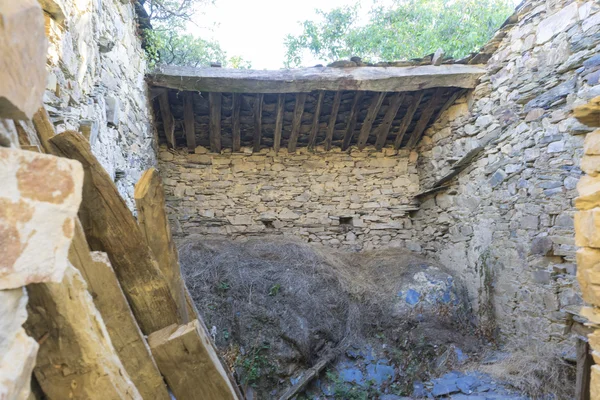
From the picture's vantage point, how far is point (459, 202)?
489 centimetres

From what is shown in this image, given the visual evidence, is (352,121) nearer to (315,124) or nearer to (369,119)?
(369,119)

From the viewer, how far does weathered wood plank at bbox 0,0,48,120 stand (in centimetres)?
58

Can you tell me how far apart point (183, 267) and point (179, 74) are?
2.43 m

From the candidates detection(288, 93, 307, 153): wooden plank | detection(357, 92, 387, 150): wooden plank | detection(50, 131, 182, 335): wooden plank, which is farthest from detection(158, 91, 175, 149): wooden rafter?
detection(50, 131, 182, 335): wooden plank

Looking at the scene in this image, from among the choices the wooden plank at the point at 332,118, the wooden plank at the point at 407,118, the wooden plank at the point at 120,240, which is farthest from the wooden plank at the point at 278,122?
the wooden plank at the point at 120,240

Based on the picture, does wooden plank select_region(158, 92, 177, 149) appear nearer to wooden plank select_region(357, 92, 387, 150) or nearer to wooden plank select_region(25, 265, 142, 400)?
wooden plank select_region(357, 92, 387, 150)

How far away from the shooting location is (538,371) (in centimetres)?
324

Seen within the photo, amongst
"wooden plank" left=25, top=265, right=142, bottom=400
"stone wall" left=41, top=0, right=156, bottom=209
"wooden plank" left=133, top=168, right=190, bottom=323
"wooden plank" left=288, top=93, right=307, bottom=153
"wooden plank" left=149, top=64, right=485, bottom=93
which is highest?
"wooden plank" left=149, top=64, right=485, bottom=93

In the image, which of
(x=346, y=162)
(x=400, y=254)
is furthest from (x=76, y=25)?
(x=400, y=254)

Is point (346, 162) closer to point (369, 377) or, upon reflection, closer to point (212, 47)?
point (212, 47)

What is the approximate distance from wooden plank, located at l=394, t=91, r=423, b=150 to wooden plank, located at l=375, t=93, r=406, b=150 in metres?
0.17

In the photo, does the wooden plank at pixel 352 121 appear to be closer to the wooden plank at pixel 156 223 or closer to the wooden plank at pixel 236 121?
the wooden plank at pixel 236 121

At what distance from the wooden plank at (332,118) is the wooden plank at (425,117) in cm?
133

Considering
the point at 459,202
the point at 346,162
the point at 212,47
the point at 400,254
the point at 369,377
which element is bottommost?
the point at 369,377
